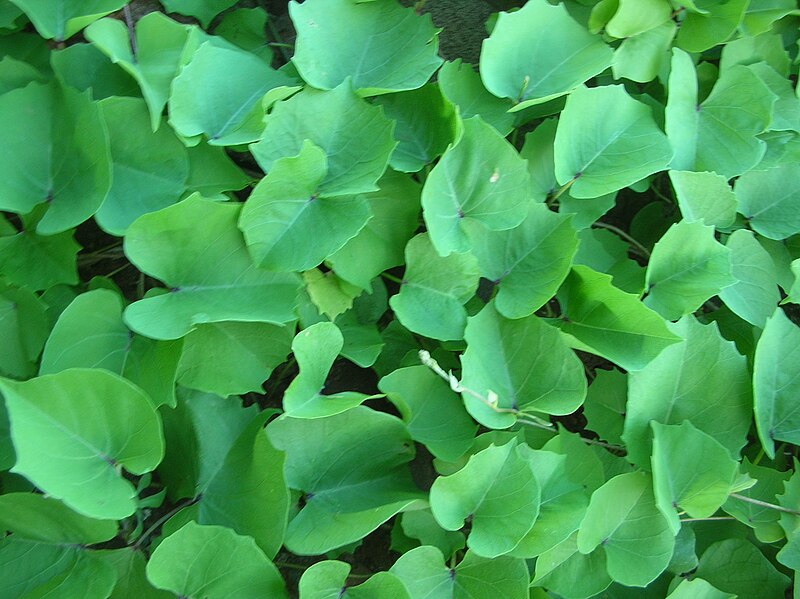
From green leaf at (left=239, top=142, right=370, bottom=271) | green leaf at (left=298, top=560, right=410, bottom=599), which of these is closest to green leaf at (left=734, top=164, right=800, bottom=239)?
green leaf at (left=239, top=142, right=370, bottom=271)

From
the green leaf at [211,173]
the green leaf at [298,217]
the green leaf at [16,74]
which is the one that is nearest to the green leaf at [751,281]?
the green leaf at [298,217]

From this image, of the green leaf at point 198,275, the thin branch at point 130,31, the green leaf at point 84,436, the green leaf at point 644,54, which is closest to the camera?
the green leaf at point 84,436

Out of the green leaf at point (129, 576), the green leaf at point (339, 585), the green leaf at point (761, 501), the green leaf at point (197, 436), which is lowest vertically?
the green leaf at point (761, 501)

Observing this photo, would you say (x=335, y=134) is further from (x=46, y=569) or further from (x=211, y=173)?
(x=46, y=569)

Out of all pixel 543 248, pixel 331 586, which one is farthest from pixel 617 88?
pixel 331 586

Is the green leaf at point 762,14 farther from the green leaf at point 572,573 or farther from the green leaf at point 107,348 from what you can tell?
the green leaf at point 107,348

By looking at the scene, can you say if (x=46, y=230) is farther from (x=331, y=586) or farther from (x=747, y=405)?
(x=747, y=405)

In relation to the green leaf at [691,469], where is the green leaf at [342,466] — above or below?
above
